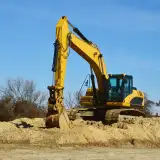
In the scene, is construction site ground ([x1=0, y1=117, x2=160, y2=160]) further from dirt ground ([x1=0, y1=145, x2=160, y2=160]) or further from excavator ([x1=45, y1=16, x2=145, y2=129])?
excavator ([x1=45, y1=16, x2=145, y2=129])

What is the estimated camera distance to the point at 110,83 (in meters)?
24.1

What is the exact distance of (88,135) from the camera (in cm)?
1762

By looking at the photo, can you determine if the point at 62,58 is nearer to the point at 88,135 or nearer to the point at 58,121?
the point at 58,121

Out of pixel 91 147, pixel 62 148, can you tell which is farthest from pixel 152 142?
pixel 62 148

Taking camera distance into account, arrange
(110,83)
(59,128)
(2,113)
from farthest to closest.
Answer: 1. (2,113)
2. (110,83)
3. (59,128)

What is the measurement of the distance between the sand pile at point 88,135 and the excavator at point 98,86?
2227 mm

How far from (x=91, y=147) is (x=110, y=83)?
8.33 m

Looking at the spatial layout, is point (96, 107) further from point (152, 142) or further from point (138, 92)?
point (152, 142)

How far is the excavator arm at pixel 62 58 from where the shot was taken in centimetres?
1798

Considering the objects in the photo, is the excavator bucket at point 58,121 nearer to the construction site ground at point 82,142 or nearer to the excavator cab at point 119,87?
the construction site ground at point 82,142

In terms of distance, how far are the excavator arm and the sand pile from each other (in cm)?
61

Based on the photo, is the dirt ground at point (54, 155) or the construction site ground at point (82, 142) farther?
the construction site ground at point (82, 142)

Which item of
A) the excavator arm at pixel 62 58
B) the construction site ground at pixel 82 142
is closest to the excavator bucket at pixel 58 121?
the excavator arm at pixel 62 58

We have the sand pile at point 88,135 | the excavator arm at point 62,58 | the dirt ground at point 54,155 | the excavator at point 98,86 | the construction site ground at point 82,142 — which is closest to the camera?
the dirt ground at point 54,155
